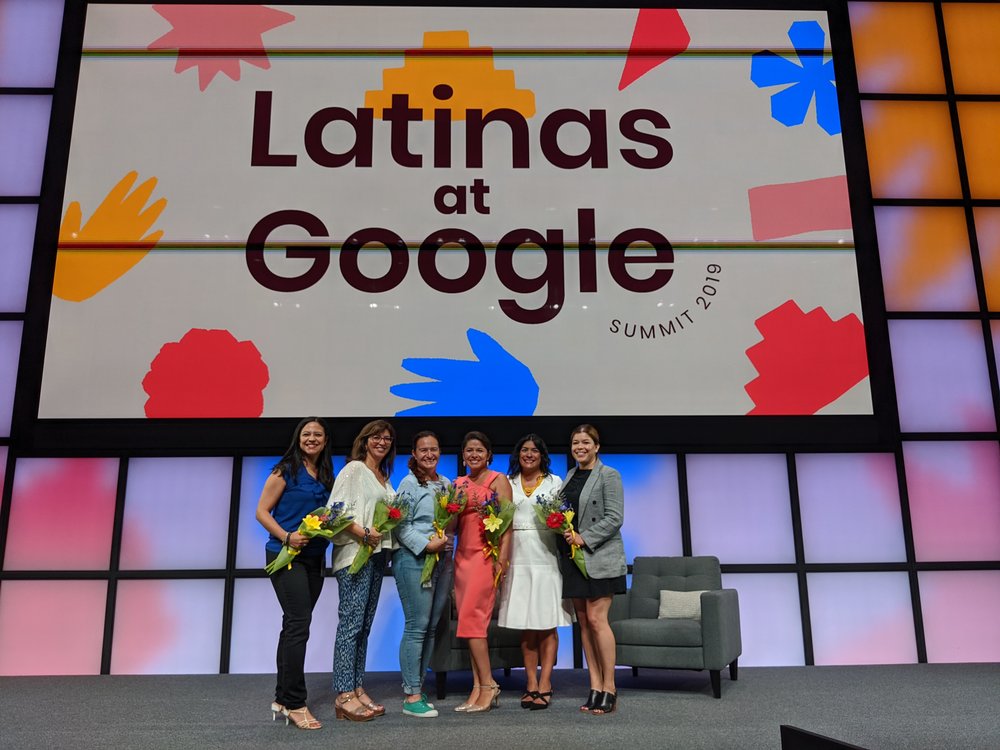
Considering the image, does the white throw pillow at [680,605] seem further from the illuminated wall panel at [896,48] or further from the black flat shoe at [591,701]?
the illuminated wall panel at [896,48]

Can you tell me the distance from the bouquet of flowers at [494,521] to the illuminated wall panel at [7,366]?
409 cm

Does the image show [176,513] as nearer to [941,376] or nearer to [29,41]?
[29,41]

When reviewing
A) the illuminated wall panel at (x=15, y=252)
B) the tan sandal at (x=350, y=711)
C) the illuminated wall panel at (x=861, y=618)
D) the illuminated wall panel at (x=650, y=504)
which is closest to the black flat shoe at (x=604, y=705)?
the tan sandal at (x=350, y=711)

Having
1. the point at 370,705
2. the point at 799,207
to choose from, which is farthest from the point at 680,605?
the point at 799,207

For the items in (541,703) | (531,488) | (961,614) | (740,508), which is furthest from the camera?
(740,508)

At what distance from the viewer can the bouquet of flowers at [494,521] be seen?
3.87 m

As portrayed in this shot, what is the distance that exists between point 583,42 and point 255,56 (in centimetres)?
284

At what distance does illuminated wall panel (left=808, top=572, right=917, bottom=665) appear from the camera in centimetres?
542

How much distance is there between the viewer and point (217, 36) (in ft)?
20.4

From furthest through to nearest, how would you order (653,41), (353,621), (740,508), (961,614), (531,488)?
(653,41), (740,508), (961,614), (531,488), (353,621)

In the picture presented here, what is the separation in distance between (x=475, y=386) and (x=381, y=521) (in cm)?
190

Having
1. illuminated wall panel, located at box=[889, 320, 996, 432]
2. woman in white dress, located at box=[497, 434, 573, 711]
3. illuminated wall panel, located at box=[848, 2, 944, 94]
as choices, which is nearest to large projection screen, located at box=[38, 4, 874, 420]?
illuminated wall panel, located at box=[848, 2, 944, 94]

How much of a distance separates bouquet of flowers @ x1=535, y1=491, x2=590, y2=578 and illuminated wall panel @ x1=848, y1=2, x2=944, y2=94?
4.98 meters

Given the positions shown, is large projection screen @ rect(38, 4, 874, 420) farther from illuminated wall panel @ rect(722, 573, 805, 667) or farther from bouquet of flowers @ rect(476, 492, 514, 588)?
bouquet of flowers @ rect(476, 492, 514, 588)
